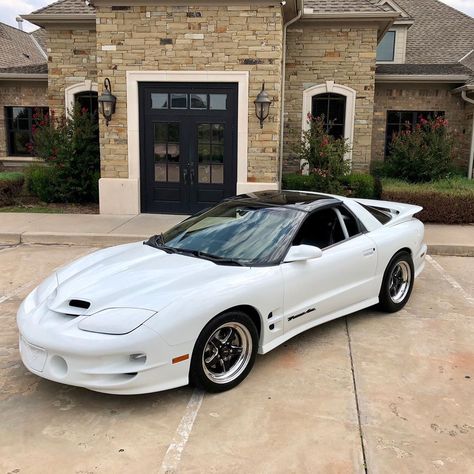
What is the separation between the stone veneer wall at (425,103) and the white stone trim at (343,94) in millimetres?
1660

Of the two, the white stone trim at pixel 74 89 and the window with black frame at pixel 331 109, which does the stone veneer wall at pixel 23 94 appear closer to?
the white stone trim at pixel 74 89

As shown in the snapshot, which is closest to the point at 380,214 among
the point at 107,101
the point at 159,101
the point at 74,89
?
the point at 159,101

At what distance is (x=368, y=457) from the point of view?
299cm

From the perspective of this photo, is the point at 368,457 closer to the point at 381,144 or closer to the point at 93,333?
the point at 93,333

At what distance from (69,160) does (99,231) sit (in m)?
3.27

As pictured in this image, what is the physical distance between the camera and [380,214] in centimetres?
553

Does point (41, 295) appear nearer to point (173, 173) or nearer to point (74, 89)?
point (173, 173)

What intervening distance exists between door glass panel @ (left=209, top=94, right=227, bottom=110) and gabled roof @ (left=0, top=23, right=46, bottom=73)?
Result: 34.0 ft

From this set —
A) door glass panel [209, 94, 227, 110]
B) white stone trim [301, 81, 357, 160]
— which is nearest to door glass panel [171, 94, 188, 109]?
door glass panel [209, 94, 227, 110]

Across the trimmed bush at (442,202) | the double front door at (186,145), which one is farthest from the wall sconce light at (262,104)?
the trimmed bush at (442,202)

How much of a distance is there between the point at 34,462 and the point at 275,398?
1618 millimetres

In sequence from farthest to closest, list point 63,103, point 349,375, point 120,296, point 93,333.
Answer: point 63,103
point 349,375
point 120,296
point 93,333

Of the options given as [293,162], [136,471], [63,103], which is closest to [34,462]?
[136,471]

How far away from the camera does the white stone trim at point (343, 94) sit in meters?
13.1
